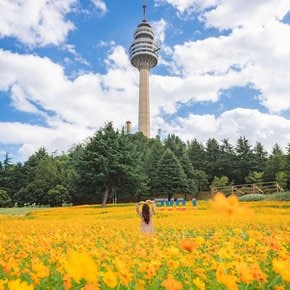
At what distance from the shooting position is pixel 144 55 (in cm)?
8725

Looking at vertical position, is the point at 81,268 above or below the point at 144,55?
below

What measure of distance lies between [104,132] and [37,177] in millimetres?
15003

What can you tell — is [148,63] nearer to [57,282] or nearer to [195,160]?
[195,160]

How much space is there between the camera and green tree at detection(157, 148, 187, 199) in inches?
1537

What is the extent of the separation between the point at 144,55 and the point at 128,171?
61698 millimetres

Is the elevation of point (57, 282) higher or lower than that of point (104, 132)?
lower

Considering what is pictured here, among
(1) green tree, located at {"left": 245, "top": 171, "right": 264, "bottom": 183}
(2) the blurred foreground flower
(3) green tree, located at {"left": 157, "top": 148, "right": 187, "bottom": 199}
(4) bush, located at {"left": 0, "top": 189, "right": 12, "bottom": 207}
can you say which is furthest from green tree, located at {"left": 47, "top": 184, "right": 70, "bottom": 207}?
(2) the blurred foreground flower

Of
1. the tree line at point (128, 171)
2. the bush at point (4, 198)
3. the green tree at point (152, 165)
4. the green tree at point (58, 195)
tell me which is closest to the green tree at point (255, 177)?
the tree line at point (128, 171)

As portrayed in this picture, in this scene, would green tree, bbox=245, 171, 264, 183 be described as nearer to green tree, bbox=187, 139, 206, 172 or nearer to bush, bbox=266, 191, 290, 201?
green tree, bbox=187, 139, 206, 172

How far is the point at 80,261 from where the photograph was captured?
3.11 ft

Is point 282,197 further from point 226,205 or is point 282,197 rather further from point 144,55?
point 144,55

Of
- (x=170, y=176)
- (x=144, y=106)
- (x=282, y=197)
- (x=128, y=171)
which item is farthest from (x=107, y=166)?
(x=144, y=106)

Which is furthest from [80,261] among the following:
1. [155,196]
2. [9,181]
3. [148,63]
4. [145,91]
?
[148,63]

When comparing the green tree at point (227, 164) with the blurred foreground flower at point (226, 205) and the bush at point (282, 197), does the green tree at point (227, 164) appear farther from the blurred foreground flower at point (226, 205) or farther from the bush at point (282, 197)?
the blurred foreground flower at point (226, 205)
